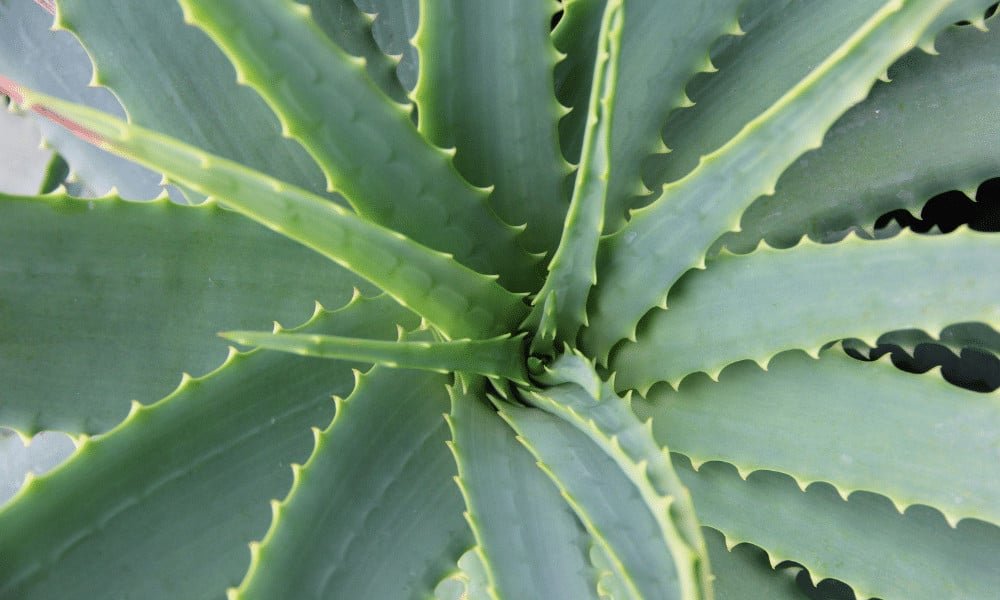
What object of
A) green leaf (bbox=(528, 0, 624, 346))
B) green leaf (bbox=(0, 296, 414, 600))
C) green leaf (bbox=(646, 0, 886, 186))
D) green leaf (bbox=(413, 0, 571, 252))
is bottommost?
green leaf (bbox=(0, 296, 414, 600))

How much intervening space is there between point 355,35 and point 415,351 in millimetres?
273

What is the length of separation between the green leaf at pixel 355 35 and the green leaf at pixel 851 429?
11.5 inches

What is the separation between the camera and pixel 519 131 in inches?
19.2

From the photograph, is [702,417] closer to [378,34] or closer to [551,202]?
[551,202]

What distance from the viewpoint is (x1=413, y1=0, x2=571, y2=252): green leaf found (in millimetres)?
458

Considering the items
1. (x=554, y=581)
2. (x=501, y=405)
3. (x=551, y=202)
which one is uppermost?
(x=551, y=202)

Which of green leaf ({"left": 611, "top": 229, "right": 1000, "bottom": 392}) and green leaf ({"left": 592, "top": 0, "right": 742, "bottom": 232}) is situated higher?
green leaf ({"left": 592, "top": 0, "right": 742, "bottom": 232})

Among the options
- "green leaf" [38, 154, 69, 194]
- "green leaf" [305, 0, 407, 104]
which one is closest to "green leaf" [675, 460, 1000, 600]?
"green leaf" [305, 0, 407, 104]

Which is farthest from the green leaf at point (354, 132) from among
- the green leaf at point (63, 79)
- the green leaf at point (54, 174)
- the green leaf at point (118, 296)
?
the green leaf at point (54, 174)

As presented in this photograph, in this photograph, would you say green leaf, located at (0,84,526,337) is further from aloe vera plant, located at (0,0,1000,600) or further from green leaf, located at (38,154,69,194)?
green leaf, located at (38,154,69,194)

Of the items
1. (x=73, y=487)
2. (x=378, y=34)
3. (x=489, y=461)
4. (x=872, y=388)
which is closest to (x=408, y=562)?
(x=489, y=461)

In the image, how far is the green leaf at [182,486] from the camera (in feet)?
1.34

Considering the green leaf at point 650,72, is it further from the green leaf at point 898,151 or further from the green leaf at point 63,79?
the green leaf at point 63,79

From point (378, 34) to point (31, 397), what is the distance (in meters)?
0.35
